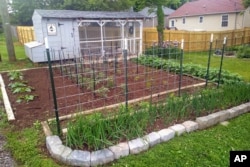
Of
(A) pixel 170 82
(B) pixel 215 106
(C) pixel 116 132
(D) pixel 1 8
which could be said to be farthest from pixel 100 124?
(D) pixel 1 8

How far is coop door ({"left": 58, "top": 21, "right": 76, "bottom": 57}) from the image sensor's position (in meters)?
9.72

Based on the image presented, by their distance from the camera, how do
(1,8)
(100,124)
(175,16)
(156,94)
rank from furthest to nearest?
(175,16) < (1,8) < (156,94) < (100,124)

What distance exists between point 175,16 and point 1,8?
64.4ft

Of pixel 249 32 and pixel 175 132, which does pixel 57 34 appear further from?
pixel 249 32

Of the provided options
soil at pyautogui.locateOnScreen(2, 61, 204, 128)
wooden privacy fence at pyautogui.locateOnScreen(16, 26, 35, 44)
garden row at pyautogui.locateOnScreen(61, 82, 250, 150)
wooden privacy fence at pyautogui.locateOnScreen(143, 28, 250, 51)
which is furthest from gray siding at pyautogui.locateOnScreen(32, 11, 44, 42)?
garden row at pyautogui.locateOnScreen(61, 82, 250, 150)

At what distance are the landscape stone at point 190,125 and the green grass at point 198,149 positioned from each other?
0.09 metres

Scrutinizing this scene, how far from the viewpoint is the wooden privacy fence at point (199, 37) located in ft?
48.9

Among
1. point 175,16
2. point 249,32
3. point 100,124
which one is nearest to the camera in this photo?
point 100,124

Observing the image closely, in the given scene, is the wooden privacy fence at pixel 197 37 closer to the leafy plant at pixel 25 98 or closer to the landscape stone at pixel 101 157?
the leafy plant at pixel 25 98

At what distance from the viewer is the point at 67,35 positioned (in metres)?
9.91

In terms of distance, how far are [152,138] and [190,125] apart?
2.59ft

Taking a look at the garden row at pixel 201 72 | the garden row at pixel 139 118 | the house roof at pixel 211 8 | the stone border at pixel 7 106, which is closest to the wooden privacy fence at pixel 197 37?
the house roof at pixel 211 8

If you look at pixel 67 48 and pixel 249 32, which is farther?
pixel 249 32

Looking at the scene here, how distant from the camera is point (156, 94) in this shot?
16.8 feet
